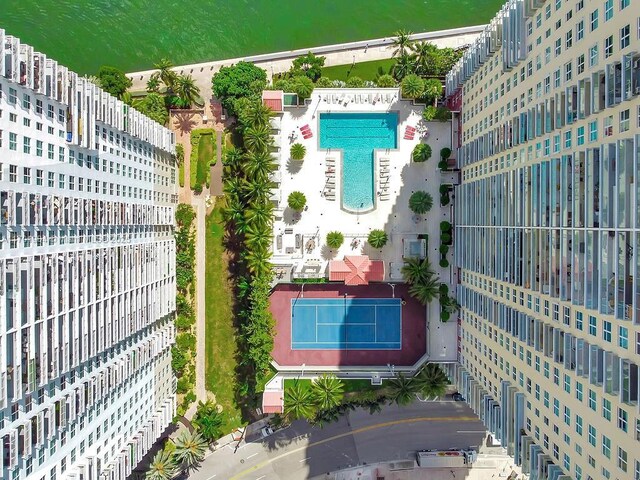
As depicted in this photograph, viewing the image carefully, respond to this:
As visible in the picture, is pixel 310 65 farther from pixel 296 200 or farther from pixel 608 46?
pixel 608 46

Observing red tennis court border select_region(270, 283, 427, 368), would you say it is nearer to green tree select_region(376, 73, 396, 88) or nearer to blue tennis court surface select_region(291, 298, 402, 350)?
blue tennis court surface select_region(291, 298, 402, 350)

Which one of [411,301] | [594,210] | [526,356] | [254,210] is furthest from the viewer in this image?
[411,301]

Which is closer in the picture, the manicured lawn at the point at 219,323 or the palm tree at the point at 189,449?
the palm tree at the point at 189,449

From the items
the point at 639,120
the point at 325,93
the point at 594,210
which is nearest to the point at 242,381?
the point at 325,93

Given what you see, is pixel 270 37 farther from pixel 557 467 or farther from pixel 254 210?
pixel 557 467

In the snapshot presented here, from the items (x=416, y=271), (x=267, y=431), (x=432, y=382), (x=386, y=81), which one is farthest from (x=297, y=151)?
(x=267, y=431)

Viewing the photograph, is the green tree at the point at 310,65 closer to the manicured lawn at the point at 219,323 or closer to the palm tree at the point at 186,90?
the palm tree at the point at 186,90

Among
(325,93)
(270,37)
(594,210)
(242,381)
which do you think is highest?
(270,37)

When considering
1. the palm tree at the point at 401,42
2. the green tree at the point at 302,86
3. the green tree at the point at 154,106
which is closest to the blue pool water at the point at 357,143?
the green tree at the point at 302,86
